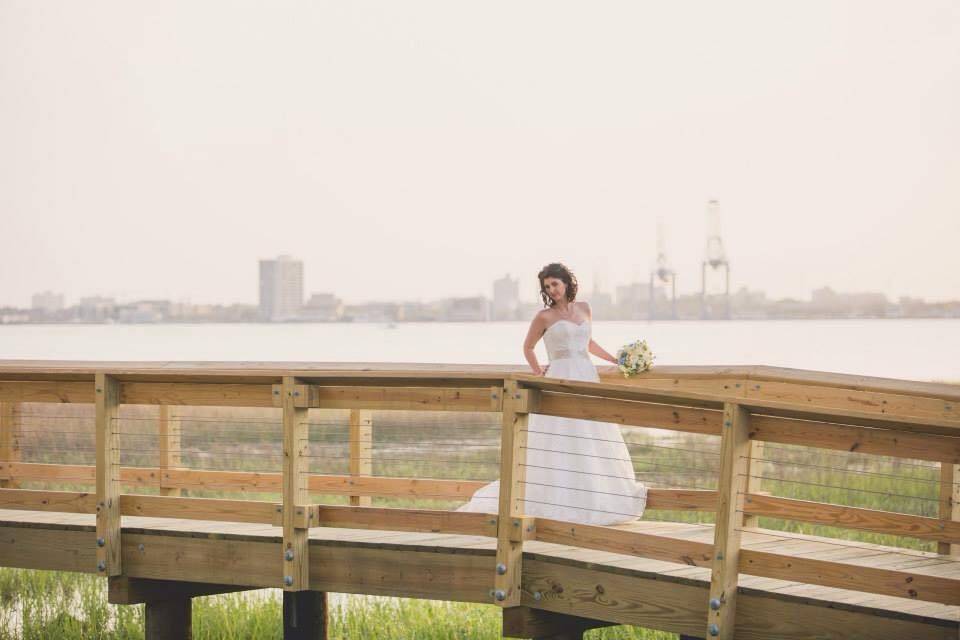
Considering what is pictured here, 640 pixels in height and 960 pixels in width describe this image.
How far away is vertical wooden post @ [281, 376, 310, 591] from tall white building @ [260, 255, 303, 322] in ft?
237

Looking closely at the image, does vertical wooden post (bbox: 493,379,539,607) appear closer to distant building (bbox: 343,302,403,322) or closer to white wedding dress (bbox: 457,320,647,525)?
white wedding dress (bbox: 457,320,647,525)

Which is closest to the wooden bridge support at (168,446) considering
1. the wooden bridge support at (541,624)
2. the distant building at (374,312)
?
the wooden bridge support at (541,624)

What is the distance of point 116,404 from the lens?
7.95m

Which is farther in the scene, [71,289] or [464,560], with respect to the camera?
[71,289]

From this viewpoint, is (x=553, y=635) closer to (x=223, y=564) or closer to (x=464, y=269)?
(x=223, y=564)

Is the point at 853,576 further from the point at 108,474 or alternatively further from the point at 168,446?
the point at 168,446

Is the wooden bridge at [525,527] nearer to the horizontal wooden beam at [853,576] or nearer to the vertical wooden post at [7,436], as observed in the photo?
the horizontal wooden beam at [853,576]

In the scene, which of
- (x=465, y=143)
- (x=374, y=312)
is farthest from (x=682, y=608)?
(x=374, y=312)

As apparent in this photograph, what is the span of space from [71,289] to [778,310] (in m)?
46.3

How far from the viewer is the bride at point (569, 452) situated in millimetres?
8672

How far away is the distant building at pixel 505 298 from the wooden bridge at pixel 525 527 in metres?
71.3

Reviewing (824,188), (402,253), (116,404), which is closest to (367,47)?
(402,253)

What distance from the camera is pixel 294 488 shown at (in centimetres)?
752

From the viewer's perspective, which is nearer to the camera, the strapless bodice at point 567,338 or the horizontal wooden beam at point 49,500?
the horizontal wooden beam at point 49,500
